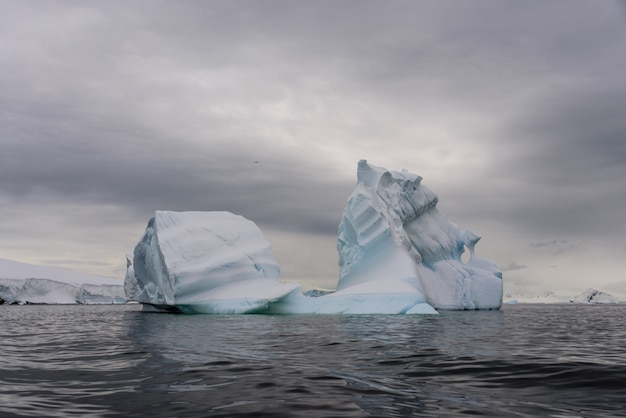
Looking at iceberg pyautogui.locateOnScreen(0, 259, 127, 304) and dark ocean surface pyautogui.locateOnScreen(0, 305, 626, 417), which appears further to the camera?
iceberg pyautogui.locateOnScreen(0, 259, 127, 304)

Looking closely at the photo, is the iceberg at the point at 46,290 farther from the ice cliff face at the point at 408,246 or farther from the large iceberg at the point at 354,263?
the ice cliff face at the point at 408,246

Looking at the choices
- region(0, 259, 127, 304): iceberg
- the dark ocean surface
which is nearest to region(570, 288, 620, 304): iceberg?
region(0, 259, 127, 304): iceberg

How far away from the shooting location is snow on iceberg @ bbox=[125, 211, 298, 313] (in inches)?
1121

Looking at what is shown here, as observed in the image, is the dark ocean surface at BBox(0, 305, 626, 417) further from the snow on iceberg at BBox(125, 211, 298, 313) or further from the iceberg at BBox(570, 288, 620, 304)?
the iceberg at BBox(570, 288, 620, 304)

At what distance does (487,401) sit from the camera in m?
5.63

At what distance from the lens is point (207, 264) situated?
1158 inches

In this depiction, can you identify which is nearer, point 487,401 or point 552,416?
point 552,416

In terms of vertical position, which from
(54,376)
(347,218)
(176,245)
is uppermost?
(347,218)

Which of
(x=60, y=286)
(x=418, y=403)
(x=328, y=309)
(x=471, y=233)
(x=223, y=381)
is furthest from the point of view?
(x=60, y=286)

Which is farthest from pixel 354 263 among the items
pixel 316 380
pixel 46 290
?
pixel 46 290

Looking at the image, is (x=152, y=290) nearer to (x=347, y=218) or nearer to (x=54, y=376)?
(x=347, y=218)

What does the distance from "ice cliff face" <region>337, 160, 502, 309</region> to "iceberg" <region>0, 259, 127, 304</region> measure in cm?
6606

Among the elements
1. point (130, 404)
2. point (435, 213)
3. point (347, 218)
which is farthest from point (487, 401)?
point (435, 213)

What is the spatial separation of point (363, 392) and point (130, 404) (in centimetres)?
256
